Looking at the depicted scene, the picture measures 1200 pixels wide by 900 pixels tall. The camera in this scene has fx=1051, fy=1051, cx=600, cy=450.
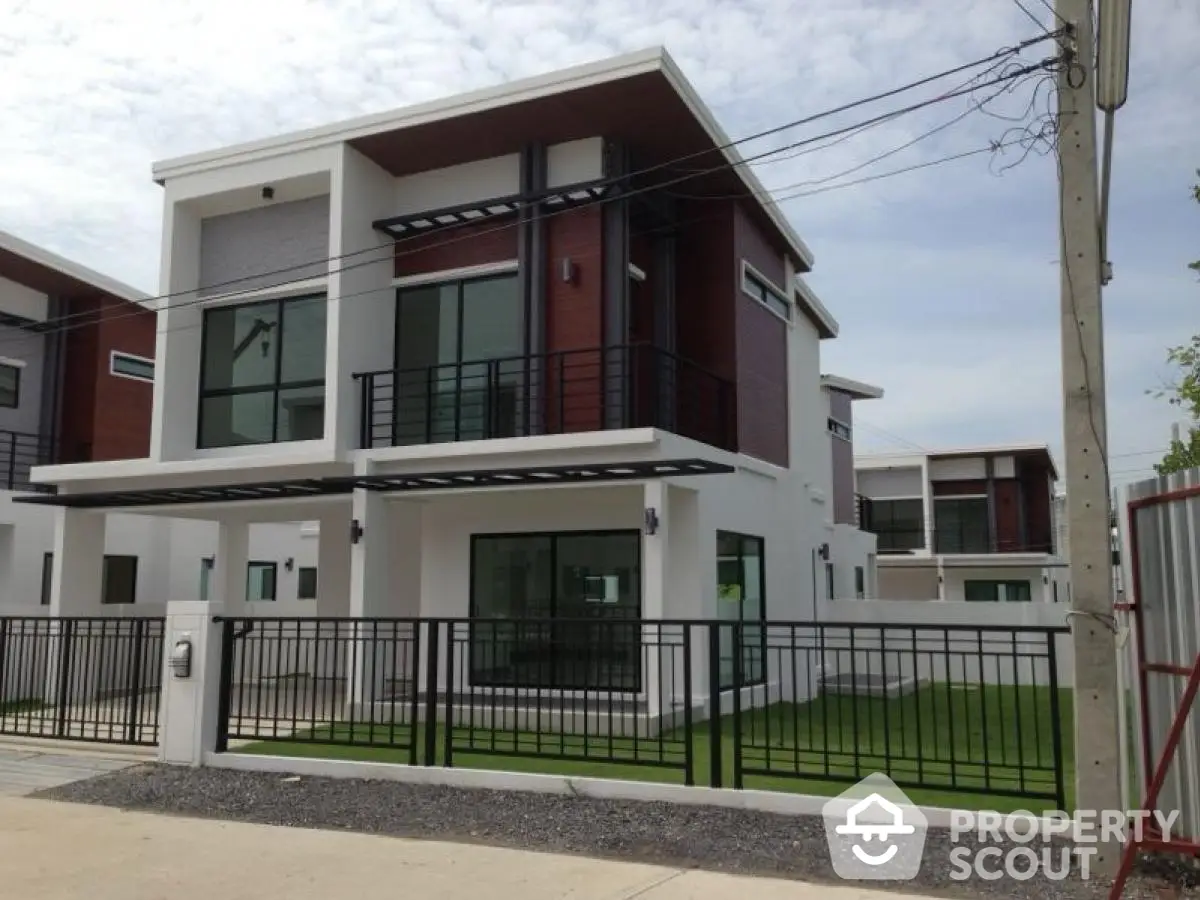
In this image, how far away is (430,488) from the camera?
43.2ft

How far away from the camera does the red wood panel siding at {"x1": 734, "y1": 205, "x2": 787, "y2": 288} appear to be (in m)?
15.2

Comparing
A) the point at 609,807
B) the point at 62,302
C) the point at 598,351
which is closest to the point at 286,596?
the point at 62,302

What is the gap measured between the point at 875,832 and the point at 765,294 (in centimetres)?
1077

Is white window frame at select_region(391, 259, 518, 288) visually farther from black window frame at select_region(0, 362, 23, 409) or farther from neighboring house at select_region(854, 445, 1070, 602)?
neighboring house at select_region(854, 445, 1070, 602)

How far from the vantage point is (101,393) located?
20.1 metres

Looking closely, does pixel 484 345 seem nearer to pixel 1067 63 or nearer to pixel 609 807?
pixel 609 807

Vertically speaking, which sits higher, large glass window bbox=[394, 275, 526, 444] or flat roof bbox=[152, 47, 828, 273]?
flat roof bbox=[152, 47, 828, 273]

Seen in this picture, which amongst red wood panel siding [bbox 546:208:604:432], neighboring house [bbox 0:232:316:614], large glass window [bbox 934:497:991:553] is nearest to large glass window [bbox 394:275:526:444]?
red wood panel siding [bbox 546:208:604:432]

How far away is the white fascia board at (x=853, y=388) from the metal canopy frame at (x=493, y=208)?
1286cm

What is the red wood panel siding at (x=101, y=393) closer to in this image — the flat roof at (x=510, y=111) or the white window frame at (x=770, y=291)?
the flat roof at (x=510, y=111)

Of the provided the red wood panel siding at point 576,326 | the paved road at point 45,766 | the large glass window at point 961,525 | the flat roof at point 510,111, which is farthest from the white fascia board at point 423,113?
the large glass window at point 961,525

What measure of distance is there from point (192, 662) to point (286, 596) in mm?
12714

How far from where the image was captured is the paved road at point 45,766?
9586mm

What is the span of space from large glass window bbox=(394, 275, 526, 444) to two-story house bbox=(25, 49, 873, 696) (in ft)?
0.11
